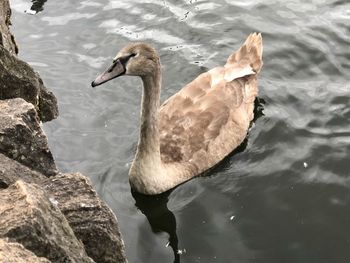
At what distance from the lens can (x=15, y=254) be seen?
2791 millimetres

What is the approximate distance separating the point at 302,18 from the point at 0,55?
6.24 meters

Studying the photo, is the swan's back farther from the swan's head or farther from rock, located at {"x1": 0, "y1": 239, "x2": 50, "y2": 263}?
rock, located at {"x1": 0, "y1": 239, "x2": 50, "y2": 263}

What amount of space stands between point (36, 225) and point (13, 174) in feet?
2.97

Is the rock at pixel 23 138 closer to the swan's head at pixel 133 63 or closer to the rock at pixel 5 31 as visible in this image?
the swan's head at pixel 133 63

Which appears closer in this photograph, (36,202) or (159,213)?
(36,202)

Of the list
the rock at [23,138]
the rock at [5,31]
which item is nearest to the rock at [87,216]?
the rock at [23,138]

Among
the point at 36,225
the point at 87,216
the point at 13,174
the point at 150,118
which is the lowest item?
the point at 150,118

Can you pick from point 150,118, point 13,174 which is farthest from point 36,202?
point 150,118

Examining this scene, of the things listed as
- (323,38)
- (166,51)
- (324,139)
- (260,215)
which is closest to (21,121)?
(260,215)

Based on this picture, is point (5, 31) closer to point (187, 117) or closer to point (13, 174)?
point (187, 117)

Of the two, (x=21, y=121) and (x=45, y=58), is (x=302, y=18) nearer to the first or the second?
(x=45, y=58)

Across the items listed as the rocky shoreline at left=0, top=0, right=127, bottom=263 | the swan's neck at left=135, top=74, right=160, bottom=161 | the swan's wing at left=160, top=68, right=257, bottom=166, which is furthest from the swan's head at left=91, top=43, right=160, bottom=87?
the swan's wing at left=160, top=68, right=257, bottom=166

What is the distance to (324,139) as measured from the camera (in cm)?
784

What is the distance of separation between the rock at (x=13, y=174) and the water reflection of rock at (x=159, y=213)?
8.06ft
